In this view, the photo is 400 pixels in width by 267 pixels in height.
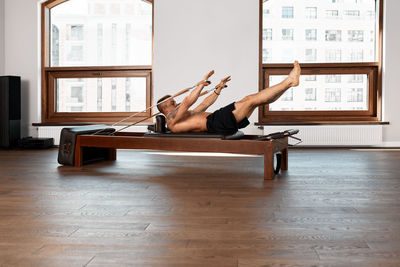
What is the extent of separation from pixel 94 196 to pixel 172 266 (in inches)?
53.9

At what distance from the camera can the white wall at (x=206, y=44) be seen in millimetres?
6328

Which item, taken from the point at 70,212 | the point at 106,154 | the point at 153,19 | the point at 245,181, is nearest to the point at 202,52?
the point at 153,19

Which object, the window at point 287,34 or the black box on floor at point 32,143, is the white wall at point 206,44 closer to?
the window at point 287,34

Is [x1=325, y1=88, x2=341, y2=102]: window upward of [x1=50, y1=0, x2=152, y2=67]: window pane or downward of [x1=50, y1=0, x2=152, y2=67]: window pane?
downward

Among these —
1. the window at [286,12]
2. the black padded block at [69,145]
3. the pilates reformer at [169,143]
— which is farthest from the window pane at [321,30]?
the black padded block at [69,145]

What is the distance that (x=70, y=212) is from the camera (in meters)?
2.31

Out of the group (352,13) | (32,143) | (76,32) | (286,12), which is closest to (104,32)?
(76,32)

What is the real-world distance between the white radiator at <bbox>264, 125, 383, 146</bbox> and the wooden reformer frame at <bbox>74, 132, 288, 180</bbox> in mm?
2243

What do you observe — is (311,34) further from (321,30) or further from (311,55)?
(311,55)

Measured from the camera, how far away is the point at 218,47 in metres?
6.36

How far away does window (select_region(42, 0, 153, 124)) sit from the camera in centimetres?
671

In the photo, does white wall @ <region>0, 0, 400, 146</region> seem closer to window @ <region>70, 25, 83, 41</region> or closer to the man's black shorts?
window @ <region>70, 25, 83, 41</region>

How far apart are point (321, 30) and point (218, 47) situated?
1.57 meters

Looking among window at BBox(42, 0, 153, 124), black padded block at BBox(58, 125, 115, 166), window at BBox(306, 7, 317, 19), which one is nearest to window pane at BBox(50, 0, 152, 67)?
window at BBox(42, 0, 153, 124)
